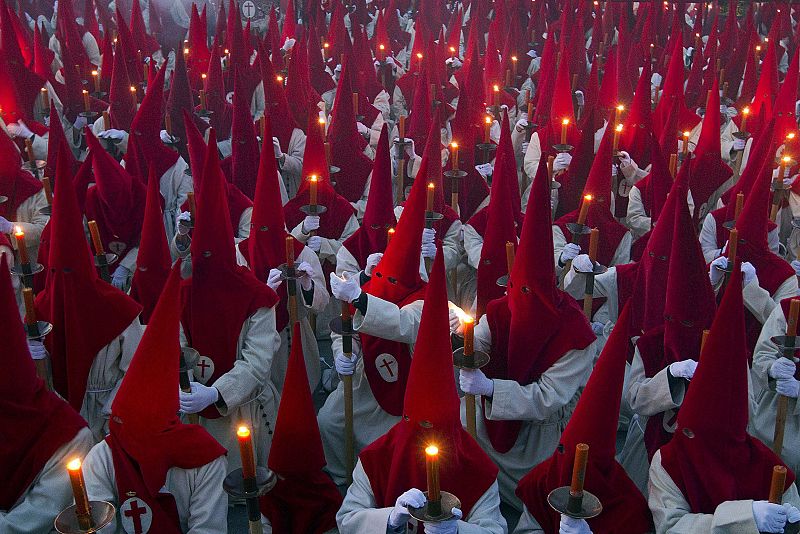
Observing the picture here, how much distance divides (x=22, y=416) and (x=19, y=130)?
534 cm

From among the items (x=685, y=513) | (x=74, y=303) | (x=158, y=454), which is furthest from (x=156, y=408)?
(x=685, y=513)

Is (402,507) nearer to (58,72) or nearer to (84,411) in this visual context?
(84,411)

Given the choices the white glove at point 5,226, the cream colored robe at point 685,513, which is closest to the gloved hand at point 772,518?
the cream colored robe at point 685,513

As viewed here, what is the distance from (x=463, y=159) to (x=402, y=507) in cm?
443

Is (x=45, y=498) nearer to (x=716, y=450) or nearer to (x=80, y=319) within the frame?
(x=80, y=319)

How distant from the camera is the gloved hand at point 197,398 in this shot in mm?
4160

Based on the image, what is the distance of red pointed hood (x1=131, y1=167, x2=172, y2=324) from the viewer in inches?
189

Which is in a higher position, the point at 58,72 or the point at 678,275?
the point at 678,275

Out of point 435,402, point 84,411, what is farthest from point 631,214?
point 84,411

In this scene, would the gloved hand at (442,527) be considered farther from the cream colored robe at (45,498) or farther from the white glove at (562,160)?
the white glove at (562,160)

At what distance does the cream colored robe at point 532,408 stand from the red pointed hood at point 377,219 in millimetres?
1232

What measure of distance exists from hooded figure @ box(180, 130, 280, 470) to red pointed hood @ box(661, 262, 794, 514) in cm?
214

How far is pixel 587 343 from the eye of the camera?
4340 millimetres

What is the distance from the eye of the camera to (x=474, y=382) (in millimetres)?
4148
